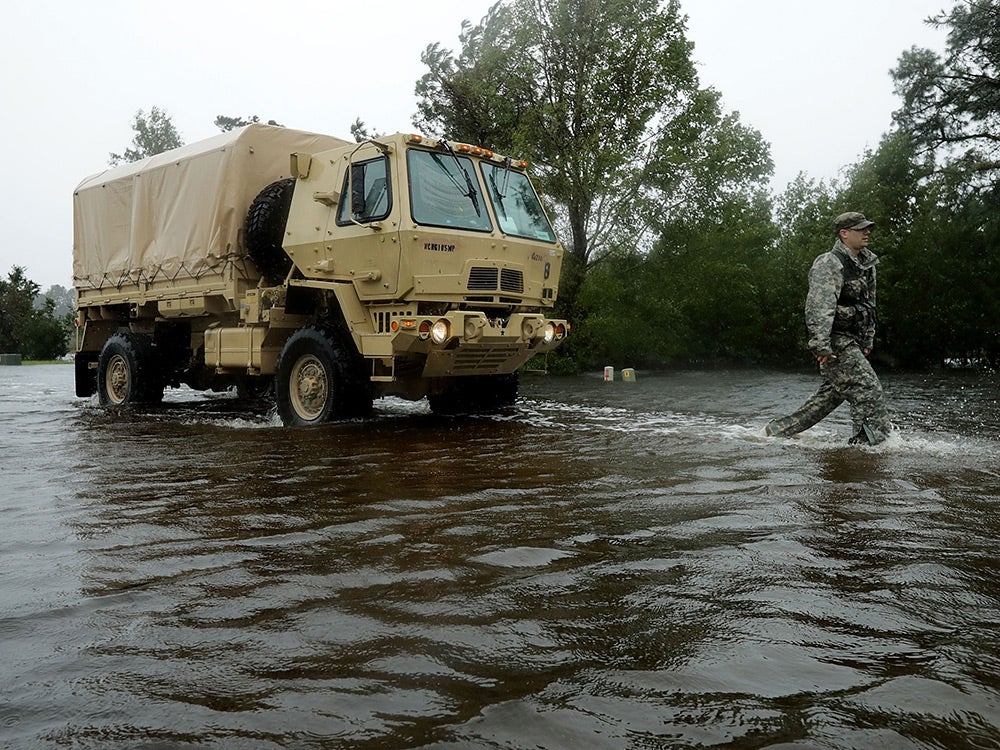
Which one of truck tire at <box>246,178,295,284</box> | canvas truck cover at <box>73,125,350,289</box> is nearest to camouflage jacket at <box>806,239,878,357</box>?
truck tire at <box>246,178,295,284</box>

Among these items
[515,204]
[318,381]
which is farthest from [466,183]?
[318,381]

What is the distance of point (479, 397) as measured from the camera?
37.0 ft

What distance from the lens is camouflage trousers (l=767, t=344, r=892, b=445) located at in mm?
7234

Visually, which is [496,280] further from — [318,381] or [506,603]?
[506,603]

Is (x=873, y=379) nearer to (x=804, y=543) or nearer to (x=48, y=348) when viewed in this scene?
(x=804, y=543)

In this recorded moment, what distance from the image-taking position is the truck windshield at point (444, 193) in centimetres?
915

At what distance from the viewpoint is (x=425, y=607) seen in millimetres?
2969

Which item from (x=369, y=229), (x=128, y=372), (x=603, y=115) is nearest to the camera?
(x=369, y=229)

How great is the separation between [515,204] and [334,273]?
231 cm

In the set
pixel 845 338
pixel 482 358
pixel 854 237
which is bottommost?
pixel 482 358

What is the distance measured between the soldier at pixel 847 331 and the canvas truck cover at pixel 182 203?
6.33 metres

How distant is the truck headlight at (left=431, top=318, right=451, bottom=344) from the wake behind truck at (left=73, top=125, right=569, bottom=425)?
15 millimetres

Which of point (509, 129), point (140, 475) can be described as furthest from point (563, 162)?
point (140, 475)

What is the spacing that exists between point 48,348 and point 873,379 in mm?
45502
